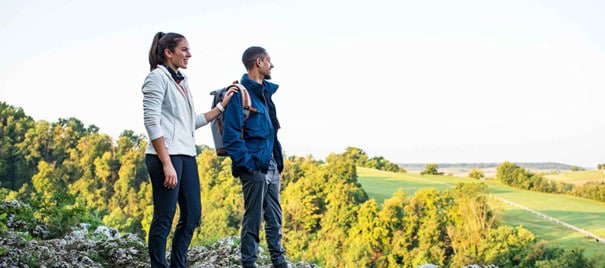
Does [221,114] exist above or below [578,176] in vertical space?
above

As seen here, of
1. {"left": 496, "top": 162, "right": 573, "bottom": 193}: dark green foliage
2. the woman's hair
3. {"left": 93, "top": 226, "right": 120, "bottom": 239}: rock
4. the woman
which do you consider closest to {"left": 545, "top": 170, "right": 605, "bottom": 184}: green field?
{"left": 496, "top": 162, "right": 573, "bottom": 193}: dark green foliage

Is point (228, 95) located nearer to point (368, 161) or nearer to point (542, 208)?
point (542, 208)

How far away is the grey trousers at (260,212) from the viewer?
503 cm

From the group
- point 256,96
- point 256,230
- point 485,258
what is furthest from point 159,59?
point 485,258

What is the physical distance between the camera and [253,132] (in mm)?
5043

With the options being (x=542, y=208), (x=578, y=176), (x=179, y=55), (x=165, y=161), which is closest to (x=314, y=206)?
(x=542, y=208)

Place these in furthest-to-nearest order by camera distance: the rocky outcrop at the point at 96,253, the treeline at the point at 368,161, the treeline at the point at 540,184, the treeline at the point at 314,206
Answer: the treeline at the point at 368,161 → the treeline at the point at 540,184 → the treeline at the point at 314,206 → the rocky outcrop at the point at 96,253

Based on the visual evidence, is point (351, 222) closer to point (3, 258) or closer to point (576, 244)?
point (576, 244)

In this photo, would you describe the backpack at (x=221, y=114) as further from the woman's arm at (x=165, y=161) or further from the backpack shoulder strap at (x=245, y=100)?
the woman's arm at (x=165, y=161)

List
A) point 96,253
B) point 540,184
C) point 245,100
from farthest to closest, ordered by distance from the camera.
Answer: point 540,184 → point 96,253 → point 245,100

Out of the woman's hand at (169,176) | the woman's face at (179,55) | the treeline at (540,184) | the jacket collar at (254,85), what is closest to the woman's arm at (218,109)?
the jacket collar at (254,85)

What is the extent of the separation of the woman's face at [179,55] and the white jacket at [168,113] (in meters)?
0.11

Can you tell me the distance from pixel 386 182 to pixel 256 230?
6739 cm

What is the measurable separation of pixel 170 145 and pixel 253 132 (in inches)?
35.1
